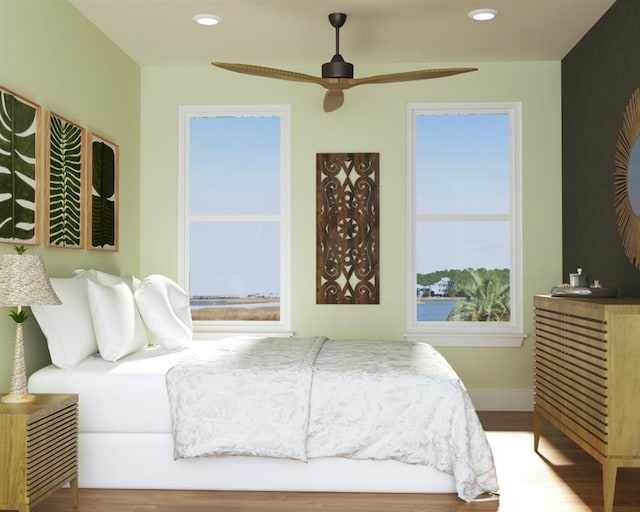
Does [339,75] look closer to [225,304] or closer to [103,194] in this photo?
[103,194]

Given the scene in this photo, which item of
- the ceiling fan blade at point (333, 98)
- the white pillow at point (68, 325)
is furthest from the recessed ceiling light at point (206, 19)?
the white pillow at point (68, 325)

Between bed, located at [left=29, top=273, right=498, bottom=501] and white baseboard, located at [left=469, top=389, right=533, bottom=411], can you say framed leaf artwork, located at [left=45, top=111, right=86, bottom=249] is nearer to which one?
bed, located at [left=29, top=273, right=498, bottom=501]

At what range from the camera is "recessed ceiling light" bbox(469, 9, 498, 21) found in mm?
4586

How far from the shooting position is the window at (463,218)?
5.78 metres

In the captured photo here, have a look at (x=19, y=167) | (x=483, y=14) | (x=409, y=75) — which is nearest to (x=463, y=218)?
(x=483, y=14)

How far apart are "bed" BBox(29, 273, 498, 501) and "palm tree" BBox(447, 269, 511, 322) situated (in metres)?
2.12

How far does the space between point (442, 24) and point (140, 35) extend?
6.72ft

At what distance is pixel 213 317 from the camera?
5910 mm

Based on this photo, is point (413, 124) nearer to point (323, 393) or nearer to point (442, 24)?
point (442, 24)

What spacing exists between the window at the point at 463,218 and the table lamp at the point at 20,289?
3.20 metres

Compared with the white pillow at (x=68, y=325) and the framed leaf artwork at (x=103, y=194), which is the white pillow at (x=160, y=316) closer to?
the white pillow at (x=68, y=325)

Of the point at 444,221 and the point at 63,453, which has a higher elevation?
the point at 444,221

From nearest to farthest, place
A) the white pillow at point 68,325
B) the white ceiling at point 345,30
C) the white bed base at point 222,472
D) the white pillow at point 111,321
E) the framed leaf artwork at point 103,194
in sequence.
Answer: the white bed base at point 222,472 < the white pillow at point 68,325 < the white pillow at point 111,321 < the white ceiling at point 345,30 < the framed leaf artwork at point 103,194

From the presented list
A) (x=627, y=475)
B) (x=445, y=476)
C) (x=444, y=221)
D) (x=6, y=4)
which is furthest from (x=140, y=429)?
(x=444, y=221)
